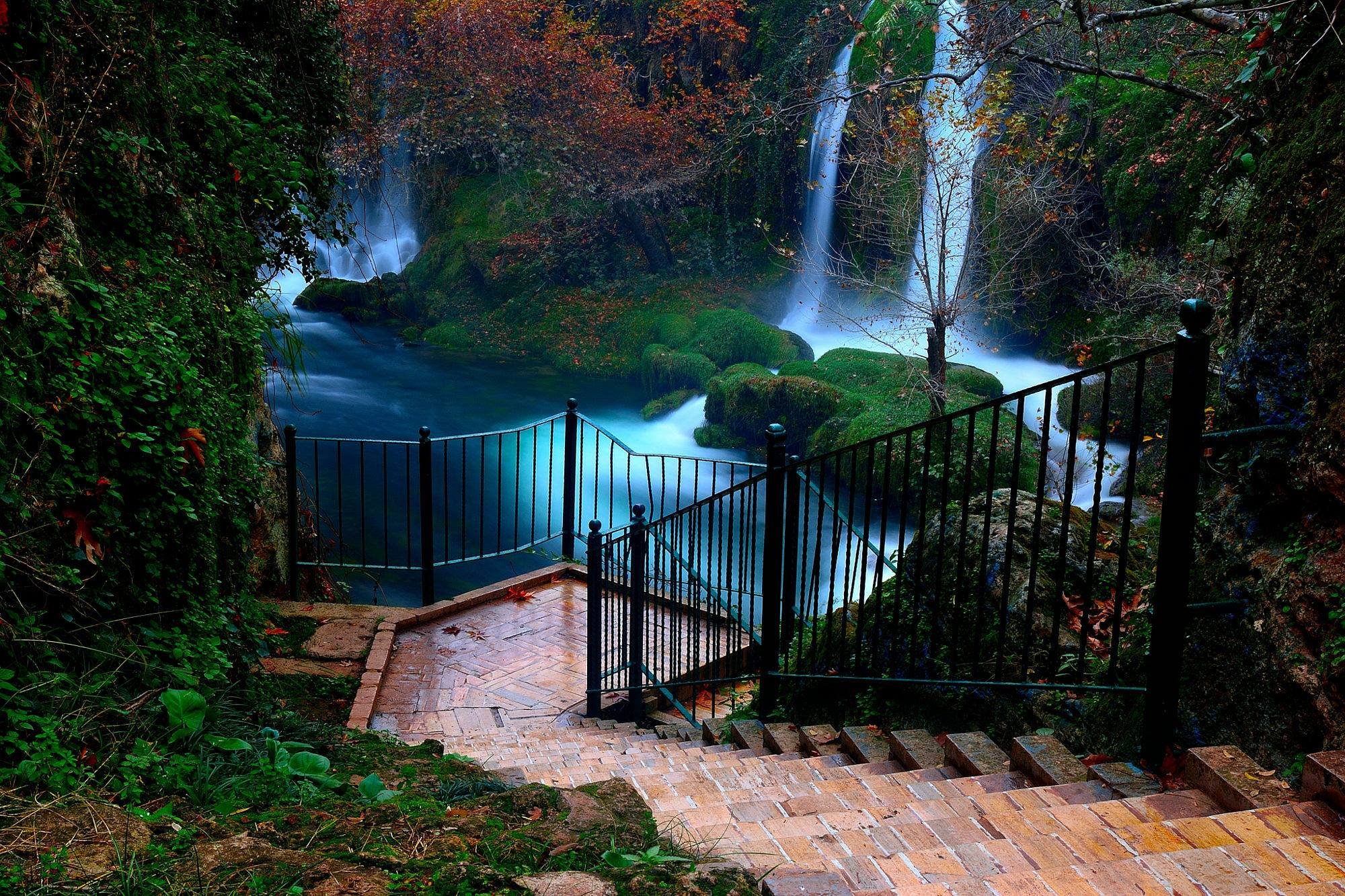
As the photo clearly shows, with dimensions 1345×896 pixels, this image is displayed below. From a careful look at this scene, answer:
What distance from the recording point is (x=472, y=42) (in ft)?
62.3

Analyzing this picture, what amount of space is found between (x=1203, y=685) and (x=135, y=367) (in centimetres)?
365

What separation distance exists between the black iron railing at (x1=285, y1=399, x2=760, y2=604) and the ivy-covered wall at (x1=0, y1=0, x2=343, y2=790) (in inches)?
140

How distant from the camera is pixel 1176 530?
117 inches

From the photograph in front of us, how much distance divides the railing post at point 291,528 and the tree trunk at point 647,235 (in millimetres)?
15156

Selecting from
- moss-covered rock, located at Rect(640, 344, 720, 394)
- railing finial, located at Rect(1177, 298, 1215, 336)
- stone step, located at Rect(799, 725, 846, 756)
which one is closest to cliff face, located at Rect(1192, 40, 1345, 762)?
railing finial, located at Rect(1177, 298, 1215, 336)

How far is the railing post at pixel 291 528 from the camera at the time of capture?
729cm

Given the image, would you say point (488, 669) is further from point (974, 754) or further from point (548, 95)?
point (548, 95)

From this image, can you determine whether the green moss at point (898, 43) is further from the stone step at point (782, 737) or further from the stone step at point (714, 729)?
the stone step at point (782, 737)

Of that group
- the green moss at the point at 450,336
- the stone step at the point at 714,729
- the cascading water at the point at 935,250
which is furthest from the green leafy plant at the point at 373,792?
the green moss at the point at 450,336

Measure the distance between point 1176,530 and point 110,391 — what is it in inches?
136

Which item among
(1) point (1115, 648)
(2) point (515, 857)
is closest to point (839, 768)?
(1) point (1115, 648)

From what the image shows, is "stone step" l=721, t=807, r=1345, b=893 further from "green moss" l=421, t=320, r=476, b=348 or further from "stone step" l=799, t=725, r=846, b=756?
"green moss" l=421, t=320, r=476, b=348

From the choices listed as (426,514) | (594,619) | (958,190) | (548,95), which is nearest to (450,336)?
(548,95)

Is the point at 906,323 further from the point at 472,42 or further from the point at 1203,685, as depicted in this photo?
the point at 1203,685
